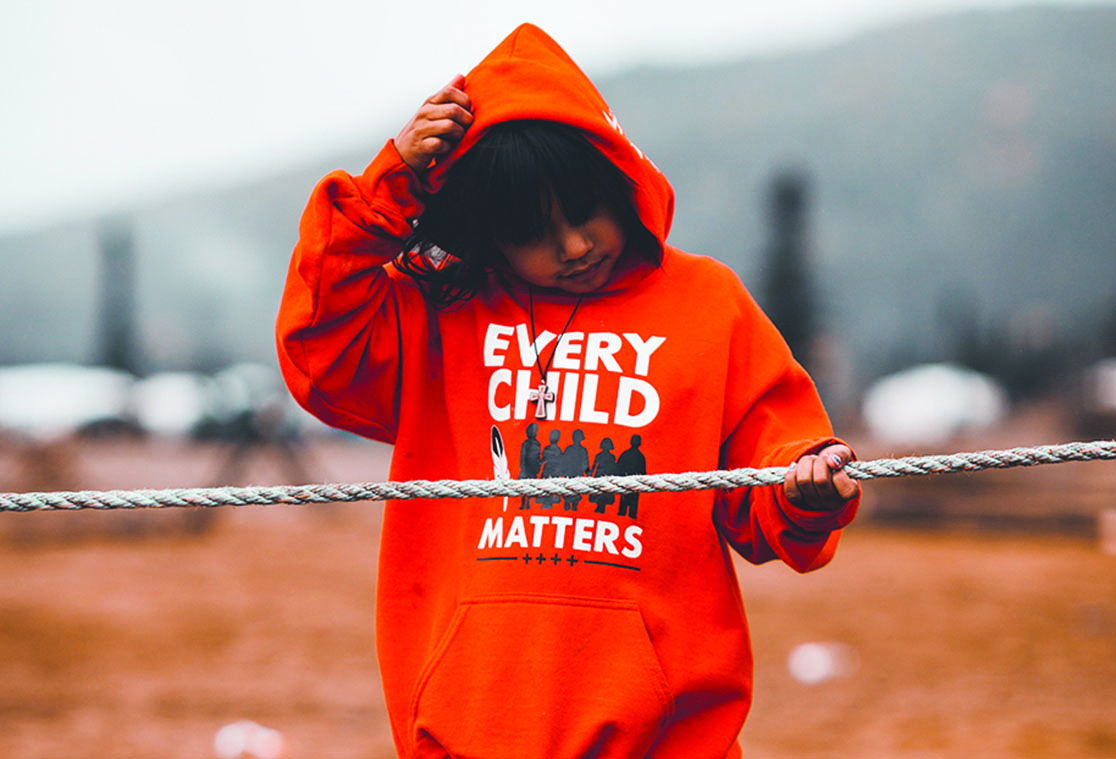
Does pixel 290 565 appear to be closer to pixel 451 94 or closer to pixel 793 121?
pixel 451 94

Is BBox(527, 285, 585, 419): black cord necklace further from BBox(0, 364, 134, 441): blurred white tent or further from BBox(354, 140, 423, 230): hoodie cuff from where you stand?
BBox(0, 364, 134, 441): blurred white tent

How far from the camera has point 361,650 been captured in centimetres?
335

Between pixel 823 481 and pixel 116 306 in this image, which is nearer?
pixel 823 481

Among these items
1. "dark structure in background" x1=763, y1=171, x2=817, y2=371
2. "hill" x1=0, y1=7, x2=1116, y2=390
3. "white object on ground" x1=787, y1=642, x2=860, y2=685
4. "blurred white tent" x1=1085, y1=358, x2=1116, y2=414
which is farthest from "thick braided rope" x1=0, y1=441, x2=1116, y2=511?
"hill" x1=0, y1=7, x2=1116, y2=390

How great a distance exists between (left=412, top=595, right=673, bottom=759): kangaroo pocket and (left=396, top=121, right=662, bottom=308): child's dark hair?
0.98ft

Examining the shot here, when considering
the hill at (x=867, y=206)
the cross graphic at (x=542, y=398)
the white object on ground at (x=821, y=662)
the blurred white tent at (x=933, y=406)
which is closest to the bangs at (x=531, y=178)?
the cross graphic at (x=542, y=398)

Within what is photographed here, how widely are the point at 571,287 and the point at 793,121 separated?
44.4 m

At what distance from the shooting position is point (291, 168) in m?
43.9

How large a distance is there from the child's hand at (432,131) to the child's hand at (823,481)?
0.39 meters

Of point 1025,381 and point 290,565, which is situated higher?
point 1025,381

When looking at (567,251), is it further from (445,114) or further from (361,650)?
(361,650)

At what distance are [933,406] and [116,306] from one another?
1444cm

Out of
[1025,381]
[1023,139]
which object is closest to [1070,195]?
[1023,139]

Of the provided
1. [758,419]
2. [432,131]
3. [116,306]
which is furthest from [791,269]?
[116,306]
